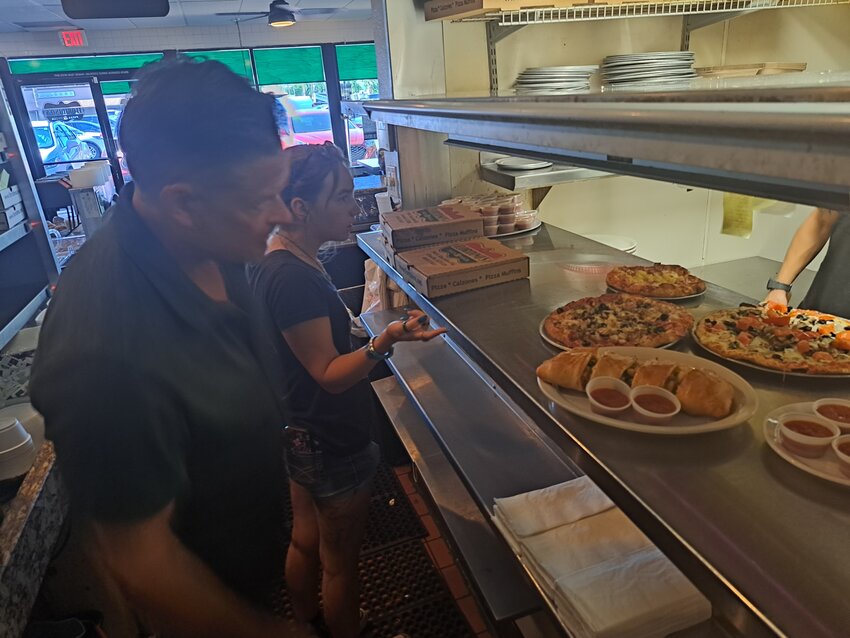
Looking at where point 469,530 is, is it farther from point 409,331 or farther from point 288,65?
point 288,65

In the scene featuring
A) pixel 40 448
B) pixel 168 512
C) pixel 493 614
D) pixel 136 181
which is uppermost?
pixel 136 181

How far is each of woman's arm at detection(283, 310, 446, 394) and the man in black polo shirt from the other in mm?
524

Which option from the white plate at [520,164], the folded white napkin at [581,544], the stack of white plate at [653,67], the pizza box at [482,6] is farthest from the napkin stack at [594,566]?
the stack of white plate at [653,67]

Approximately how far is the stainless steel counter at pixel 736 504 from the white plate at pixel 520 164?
1.32 m

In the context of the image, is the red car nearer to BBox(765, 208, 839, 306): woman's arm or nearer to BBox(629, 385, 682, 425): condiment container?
BBox(765, 208, 839, 306): woman's arm

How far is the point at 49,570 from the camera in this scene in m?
1.98

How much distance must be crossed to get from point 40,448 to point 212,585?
1.54m

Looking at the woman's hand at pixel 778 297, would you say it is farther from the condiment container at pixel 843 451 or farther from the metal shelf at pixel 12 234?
the metal shelf at pixel 12 234

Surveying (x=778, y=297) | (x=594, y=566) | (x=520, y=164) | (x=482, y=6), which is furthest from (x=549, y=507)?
(x=482, y=6)

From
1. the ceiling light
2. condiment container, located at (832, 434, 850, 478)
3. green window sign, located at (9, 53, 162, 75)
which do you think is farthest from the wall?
condiment container, located at (832, 434, 850, 478)

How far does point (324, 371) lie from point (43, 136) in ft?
34.4

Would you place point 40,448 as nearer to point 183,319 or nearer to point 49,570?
point 49,570

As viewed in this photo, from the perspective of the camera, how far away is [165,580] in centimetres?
85

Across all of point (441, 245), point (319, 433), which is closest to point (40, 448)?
point (319, 433)
